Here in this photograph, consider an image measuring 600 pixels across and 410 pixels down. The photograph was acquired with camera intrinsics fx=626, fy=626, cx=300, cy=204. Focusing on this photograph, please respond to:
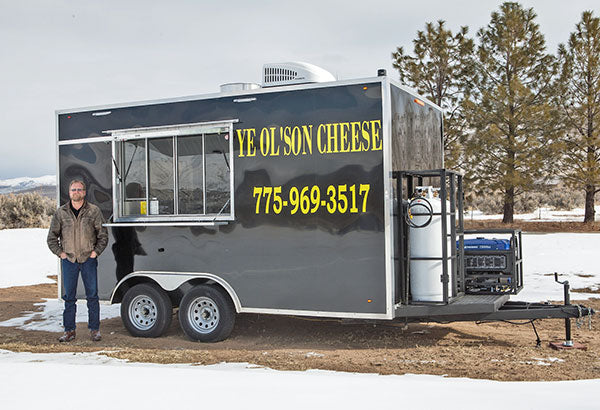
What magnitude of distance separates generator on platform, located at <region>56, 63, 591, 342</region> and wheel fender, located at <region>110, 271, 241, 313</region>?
0.01m

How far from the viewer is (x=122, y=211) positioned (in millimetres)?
8250

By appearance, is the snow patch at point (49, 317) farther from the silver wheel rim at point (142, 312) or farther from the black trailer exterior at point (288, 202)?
the black trailer exterior at point (288, 202)

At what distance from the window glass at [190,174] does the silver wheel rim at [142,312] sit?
1294 millimetres

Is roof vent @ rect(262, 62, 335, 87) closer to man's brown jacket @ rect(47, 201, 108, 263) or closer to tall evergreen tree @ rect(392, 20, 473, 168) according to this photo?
man's brown jacket @ rect(47, 201, 108, 263)

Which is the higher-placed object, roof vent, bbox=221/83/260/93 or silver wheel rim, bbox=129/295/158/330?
roof vent, bbox=221/83/260/93

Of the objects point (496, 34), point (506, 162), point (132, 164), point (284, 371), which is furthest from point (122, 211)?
point (496, 34)

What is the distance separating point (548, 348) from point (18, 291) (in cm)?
1100

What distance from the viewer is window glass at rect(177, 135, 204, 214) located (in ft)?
25.7

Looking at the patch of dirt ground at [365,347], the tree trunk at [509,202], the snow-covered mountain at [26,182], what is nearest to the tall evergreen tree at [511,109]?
the tree trunk at [509,202]

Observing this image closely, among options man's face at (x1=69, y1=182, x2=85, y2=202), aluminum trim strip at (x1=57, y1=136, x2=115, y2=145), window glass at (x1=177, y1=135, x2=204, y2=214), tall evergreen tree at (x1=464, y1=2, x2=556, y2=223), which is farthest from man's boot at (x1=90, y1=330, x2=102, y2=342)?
tall evergreen tree at (x1=464, y1=2, x2=556, y2=223)

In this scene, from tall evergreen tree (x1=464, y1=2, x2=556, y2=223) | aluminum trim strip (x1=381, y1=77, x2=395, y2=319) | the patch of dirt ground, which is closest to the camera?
the patch of dirt ground

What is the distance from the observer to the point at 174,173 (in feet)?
26.2

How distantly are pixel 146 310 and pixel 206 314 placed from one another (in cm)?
92

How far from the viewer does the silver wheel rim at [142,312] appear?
813 centimetres
